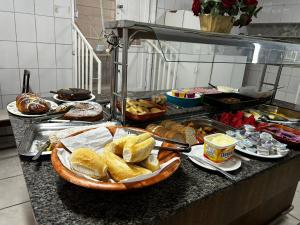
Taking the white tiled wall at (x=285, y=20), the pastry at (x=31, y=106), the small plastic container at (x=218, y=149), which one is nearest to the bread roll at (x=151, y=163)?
the small plastic container at (x=218, y=149)

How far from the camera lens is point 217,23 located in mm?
1070

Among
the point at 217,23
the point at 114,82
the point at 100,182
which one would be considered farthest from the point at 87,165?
the point at 217,23

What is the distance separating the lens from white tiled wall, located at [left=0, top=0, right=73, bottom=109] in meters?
2.09

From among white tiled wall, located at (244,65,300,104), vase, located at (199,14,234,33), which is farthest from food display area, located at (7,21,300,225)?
white tiled wall, located at (244,65,300,104)

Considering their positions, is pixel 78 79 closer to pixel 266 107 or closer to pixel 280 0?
pixel 266 107

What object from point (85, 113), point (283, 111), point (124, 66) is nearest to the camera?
point (124, 66)

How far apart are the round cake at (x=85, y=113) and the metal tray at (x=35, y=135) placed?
6cm

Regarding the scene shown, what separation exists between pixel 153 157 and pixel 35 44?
7.00 feet

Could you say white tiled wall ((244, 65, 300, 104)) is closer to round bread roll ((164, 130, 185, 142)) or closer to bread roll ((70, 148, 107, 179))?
round bread roll ((164, 130, 185, 142))

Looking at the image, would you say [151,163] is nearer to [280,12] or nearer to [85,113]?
[85,113]

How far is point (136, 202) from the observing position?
0.55 metres

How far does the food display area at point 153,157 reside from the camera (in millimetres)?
531

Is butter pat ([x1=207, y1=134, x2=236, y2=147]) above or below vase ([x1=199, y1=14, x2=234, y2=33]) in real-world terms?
below

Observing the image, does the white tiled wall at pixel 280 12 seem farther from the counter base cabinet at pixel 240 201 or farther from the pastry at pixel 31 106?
the pastry at pixel 31 106
